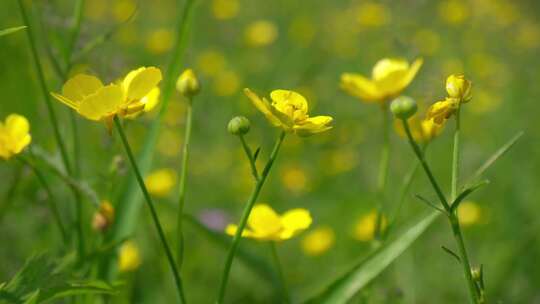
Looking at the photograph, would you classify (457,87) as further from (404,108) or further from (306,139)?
(306,139)

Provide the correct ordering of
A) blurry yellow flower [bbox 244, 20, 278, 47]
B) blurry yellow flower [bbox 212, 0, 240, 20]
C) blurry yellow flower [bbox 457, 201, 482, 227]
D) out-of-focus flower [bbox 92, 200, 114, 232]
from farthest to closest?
blurry yellow flower [bbox 212, 0, 240, 20] → blurry yellow flower [bbox 244, 20, 278, 47] → blurry yellow flower [bbox 457, 201, 482, 227] → out-of-focus flower [bbox 92, 200, 114, 232]

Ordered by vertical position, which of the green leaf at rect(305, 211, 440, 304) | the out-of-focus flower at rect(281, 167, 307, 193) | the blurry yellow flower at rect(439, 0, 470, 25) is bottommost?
the blurry yellow flower at rect(439, 0, 470, 25)

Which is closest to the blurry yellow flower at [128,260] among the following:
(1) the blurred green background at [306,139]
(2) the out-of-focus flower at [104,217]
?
(1) the blurred green background at [306,139]

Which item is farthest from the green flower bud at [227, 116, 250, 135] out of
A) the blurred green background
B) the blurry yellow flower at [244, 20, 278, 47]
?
the blurry yellow flower at [244, 20, 278, 47]

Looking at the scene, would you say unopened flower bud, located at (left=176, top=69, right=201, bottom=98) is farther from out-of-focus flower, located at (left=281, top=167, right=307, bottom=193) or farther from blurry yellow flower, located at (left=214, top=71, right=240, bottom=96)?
blurry yellow flower, located at (left=214, top=71, right=240, bottom=96)

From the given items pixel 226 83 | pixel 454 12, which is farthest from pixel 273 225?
pixel 454 12

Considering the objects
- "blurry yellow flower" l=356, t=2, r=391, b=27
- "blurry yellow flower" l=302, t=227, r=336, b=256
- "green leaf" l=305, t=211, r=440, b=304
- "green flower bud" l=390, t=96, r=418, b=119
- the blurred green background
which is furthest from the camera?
"blurry yellow flower" l=356, t=2, r=391, b=27

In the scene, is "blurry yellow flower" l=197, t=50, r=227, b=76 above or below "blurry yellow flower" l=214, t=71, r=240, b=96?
below

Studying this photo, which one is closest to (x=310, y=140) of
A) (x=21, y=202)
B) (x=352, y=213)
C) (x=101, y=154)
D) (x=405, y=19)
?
(x=352, y=213)
